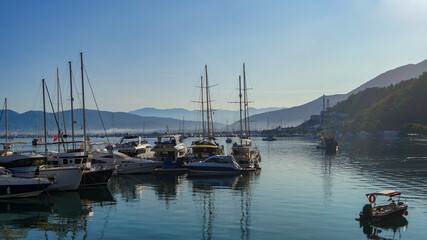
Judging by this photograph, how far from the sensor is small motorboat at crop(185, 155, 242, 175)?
50.6 metres

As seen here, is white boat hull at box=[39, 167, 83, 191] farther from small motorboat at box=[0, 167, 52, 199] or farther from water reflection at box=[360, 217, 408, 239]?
water reflection at box=[360, 217, 408, 239]

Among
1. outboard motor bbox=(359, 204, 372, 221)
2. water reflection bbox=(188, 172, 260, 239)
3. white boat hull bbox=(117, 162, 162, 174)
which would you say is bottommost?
water reflection bbox=(188, 172, 260, 239)

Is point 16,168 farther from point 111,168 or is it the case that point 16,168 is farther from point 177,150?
point 177,150

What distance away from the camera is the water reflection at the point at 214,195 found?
81.5 feet

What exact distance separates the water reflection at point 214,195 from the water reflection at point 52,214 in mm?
8357

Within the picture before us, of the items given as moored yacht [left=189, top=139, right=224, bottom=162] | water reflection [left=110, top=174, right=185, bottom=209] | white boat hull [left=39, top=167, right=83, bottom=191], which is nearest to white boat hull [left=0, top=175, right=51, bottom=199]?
white boat hull [left=39, top=167, right=83, bottom=191]

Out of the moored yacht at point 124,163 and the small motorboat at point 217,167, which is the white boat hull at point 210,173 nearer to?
the small motorboat at point 217,167

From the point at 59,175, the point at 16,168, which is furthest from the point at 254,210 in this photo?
the point at 16,168

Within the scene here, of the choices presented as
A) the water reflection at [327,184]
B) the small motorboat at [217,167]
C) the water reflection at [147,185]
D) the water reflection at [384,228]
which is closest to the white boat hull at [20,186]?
the water reflection at [147,185]

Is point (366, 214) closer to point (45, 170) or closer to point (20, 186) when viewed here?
point (20, 186)

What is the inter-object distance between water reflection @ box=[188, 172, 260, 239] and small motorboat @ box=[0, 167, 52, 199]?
15036mm

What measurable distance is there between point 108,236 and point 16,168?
2259 cm

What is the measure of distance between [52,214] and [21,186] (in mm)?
7617

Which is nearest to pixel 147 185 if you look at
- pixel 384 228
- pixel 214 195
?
pixel 214 195
